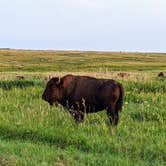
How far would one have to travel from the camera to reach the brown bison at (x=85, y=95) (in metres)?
10.1

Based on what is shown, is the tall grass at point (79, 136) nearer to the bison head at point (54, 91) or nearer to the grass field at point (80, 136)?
the grass field at point (80, 136)

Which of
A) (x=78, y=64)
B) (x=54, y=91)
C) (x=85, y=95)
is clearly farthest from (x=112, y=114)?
(x=78, y=64)

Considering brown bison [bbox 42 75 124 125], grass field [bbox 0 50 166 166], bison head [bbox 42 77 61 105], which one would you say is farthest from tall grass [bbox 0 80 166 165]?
bison head [bbox 42 77 61 105]

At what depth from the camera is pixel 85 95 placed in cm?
1040

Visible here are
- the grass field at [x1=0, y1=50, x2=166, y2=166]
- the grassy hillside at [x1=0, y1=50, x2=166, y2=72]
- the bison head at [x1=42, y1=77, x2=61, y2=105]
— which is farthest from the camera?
the grassy hillside at [x1=0, y1=50, x2=166, y2=72]

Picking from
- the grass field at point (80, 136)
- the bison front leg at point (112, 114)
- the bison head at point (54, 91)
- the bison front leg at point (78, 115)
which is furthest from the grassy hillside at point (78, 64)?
the bison front leg at point (112, 114)

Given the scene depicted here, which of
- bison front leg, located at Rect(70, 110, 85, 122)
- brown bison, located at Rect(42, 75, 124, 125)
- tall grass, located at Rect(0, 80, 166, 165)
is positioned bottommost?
tall grass, located at Rect(0, 80, 166, 165)

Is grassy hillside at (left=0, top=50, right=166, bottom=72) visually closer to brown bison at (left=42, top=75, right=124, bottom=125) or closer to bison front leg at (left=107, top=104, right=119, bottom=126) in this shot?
brown bison at (left=42, top=75, right=124, bottom=125)

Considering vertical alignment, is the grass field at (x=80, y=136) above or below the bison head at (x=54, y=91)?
below

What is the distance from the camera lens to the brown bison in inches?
397

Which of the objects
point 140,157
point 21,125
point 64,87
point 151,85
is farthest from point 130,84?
point 140,157

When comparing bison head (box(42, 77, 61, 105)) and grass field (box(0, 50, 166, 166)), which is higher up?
bison head (box(42, 77, 61, 105))

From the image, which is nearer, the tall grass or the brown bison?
the tall grass

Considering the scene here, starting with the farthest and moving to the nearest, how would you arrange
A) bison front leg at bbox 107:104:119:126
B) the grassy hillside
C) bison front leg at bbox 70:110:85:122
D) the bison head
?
the grassy hillside, the bison head, bison front leg at bbox 70:110:85:122, bison front leg at bbox 107:104:119:126
